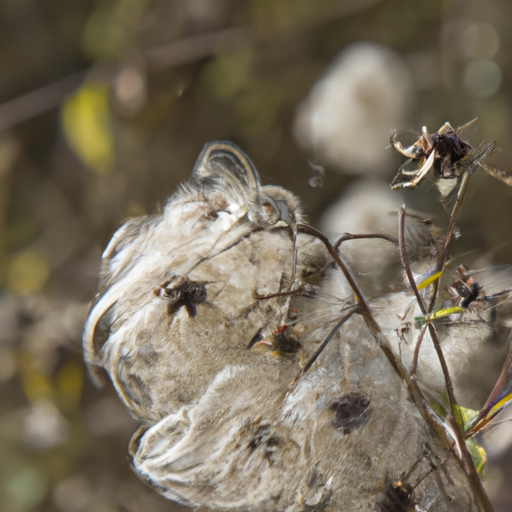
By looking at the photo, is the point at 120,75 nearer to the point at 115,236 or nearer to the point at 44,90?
the point at 44,90

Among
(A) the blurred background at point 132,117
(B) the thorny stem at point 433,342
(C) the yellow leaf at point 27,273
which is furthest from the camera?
(C) the yellow leaf at point 27,273

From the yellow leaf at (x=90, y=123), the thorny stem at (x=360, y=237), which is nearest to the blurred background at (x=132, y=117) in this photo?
the yellow leaf at (x=90, y=123)


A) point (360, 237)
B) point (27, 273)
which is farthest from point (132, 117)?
point (360, 237)

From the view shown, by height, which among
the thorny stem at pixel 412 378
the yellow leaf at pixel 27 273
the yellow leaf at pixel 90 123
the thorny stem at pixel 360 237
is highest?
the yellow leaf at pixel 90 123

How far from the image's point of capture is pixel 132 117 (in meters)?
1.51

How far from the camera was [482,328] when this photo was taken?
541 mm

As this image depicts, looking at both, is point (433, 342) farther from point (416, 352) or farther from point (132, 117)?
point (132, 117)

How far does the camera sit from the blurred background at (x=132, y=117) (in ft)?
4.55

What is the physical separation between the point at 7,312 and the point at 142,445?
126 cm

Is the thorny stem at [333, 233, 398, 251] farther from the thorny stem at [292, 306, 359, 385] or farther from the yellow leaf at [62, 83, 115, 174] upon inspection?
the yellow leaf at [62, 83, 115, 174]

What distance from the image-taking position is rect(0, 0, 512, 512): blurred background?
139 cm

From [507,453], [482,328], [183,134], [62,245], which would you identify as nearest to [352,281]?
[482,328]

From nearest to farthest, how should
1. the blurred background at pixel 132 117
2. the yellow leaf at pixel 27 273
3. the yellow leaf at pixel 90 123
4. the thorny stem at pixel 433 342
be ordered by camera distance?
1. the thorny stem at pixel 433 342
2. the blurred background at pixel 132 117
3. the yellow leaf at pixel 90 123
4. the yellow leaf at pixel 27 273

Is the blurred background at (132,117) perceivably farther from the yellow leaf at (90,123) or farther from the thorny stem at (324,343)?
the thorny stem at (324,343)
